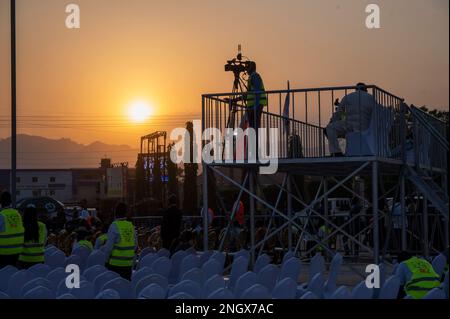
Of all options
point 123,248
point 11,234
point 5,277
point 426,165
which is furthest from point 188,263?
point 426,165

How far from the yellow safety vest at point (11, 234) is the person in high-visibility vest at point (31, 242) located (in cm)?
36

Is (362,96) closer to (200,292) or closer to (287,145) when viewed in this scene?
(287,145)

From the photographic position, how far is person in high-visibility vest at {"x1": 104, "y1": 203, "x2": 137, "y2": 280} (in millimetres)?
11656

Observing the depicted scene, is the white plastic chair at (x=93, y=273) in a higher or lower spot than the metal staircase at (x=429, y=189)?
lower

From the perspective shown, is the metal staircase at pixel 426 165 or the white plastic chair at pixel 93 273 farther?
the metal staircase at pixel 426 165

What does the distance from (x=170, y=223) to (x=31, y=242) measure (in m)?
4.24

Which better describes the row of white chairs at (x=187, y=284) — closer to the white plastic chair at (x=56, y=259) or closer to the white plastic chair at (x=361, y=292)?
the white plastic chair at (x=361, y=292)

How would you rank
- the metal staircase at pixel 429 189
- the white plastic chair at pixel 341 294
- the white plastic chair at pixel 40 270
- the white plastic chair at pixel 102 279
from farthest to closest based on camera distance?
1. the metal staircase at pixel 429 189
2. the white plastic chair at pixel 40 270
3. the white plastic chair at pixel 102 279
4. the white plastic chair at pixel 341 294

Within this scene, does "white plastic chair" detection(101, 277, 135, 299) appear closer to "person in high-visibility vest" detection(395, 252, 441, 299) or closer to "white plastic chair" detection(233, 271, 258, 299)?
"white plastic chair" detection(233, 271, 258, 299)

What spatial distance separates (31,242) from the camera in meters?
12.8

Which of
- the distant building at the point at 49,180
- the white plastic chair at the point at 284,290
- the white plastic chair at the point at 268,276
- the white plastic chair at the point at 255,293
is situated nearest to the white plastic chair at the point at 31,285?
the white plastic chair at the point at 255,293

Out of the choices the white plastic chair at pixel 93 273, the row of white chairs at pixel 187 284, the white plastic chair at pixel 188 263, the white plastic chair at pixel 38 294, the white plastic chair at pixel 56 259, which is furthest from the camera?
the white plastic chair at pixel 56 259

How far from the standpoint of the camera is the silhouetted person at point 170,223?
54.5 ft

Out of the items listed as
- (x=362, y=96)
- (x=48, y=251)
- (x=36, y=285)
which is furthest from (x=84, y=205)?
A: (x=36, y=285)
